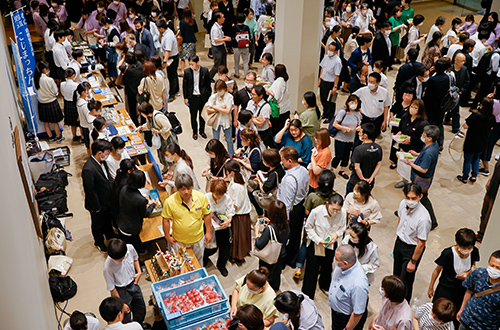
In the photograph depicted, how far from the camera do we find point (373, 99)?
25.4 ft

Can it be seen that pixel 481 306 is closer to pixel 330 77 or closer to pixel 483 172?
pixel 483 172

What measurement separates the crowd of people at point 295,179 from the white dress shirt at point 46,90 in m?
0.03

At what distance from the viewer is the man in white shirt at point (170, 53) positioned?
34.9 ft

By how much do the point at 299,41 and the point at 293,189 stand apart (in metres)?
4.42

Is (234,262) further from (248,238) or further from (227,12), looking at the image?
(227,12)

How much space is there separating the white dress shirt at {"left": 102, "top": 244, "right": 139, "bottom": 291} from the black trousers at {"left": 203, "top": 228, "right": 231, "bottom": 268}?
4.53 ft

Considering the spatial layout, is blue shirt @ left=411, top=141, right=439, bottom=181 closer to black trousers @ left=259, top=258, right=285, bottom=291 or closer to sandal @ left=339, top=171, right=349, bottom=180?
sandal @ left=339, top=171, right=349, bottom=180

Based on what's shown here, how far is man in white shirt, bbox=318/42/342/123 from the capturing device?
900cm

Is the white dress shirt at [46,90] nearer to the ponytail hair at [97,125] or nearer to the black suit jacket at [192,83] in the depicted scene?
the ponytail hair at [97,125]

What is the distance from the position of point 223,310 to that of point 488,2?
1348cm

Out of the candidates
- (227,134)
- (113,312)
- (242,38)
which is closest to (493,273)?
(113,312)

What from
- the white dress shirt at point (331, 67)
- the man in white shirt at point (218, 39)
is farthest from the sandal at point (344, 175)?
the man in white shirt at point (218, 39)

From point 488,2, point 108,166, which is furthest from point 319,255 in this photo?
point 488,2

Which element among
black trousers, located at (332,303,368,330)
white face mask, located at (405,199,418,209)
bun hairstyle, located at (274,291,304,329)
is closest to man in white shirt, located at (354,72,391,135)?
white face mask, located at (405,199,418,209)
